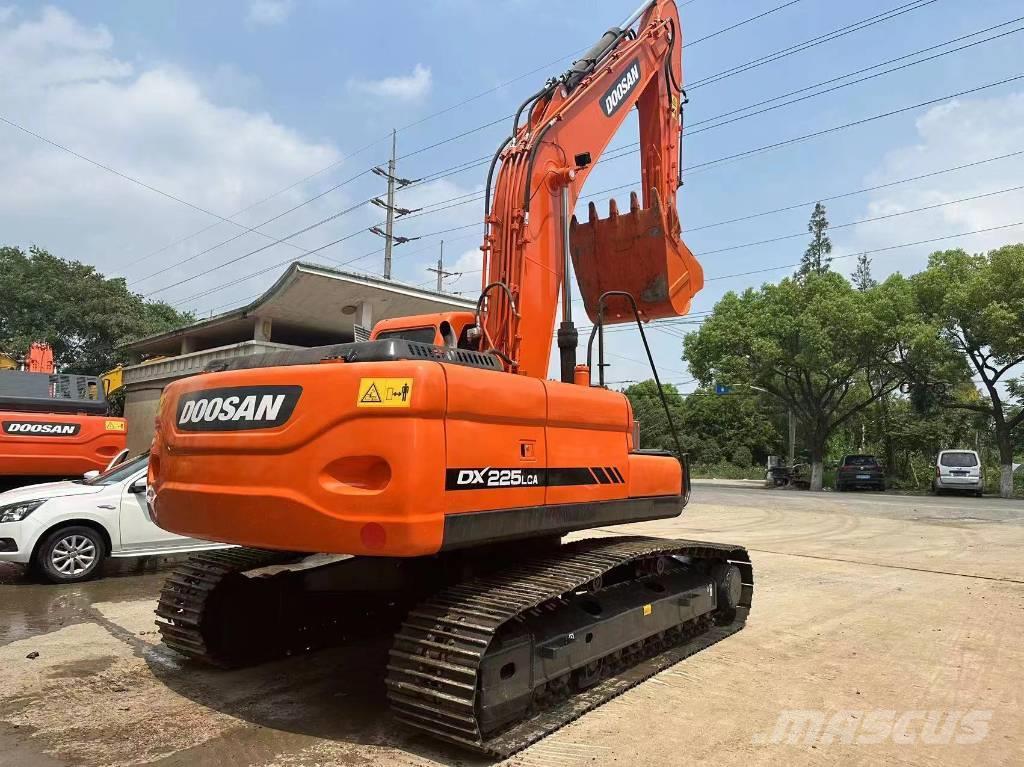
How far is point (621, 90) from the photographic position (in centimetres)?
616

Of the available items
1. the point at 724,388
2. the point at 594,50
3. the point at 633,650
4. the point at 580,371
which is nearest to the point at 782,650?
the point at 633,650

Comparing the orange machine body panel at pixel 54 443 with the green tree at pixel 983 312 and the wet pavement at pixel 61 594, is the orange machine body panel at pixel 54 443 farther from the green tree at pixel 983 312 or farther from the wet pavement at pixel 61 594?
the green tree at pixel 983 312

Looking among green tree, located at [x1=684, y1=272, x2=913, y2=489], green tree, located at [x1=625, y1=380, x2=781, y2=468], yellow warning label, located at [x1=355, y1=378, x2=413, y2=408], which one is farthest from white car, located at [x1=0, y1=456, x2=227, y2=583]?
green tree, located at [x1=625, y1=380, x2=781, y2=468]

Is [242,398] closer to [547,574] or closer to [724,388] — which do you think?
[547,574]

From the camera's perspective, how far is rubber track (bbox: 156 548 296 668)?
15.2 ft

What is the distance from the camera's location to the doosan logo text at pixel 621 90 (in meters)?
5.93

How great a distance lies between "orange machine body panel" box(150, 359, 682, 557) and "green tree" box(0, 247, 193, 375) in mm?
35369

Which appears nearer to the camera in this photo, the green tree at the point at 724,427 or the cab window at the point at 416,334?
the cab window at the point at 416,334

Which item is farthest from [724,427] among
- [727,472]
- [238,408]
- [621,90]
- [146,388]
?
[238,408]

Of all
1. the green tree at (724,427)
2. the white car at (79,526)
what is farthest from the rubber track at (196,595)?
the green tree at (724,427)

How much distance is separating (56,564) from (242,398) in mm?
5538

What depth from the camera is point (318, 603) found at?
5.27m

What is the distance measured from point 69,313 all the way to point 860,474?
36.7 meters

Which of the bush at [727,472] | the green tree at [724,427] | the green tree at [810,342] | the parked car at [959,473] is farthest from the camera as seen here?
the green tree at [724,427]
